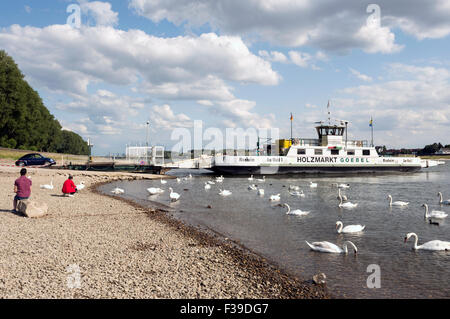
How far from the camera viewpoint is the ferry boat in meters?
46.3

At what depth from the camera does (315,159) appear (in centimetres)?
4781

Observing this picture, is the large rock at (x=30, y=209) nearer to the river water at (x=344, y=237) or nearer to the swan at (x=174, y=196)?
the river water at (x=344, y=237)

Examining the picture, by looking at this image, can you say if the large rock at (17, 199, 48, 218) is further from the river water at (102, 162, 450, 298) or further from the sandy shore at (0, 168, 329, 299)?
the river water at (102, 162, 450, 298)

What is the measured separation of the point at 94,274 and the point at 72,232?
4.60 m

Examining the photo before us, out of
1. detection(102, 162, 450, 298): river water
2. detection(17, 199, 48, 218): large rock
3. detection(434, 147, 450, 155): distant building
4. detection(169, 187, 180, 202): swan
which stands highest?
detection(434, 147, 450, 155): distant building

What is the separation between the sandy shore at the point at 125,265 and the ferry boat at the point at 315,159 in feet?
109

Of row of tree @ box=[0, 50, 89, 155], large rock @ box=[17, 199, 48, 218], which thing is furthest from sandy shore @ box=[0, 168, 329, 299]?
row of tree @ box=[0, 50, 89, 155]

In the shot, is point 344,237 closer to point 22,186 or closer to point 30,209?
point 30,209

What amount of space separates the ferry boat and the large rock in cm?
3321

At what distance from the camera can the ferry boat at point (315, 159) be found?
152 ft

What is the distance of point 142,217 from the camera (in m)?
15.8

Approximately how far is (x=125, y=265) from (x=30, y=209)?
759cm
